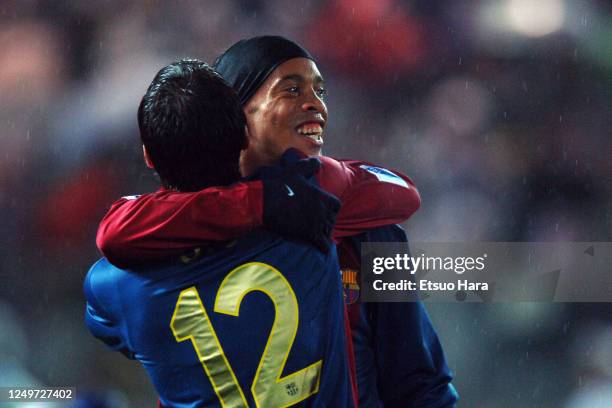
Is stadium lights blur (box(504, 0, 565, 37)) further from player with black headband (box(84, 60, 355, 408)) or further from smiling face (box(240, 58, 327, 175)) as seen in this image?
player with black headband (box(84, 60, 355, 408))

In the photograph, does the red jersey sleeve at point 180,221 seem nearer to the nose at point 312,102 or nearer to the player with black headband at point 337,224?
the player with black headband at point 337,224

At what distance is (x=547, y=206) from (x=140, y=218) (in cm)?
363

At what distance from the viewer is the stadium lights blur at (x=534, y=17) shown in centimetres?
466

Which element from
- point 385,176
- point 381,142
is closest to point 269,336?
point 385,176

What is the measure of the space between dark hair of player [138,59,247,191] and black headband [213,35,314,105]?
0.27 m

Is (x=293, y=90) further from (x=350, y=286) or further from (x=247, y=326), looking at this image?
(x=247, y=326)

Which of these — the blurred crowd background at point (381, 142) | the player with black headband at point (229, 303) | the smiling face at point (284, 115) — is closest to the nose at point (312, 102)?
the smiling face at point (284, 115)

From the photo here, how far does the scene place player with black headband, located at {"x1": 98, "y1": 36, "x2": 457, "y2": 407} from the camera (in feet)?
3.23

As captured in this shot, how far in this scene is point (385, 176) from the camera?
1.21 m

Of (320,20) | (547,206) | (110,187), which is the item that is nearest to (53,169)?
(110,187)

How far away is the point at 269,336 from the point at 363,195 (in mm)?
262

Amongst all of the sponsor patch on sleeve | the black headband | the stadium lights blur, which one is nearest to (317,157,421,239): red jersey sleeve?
the sponsor patch on sleeve

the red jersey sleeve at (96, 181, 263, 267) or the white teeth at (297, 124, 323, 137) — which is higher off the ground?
the white teeth at (297, 124, 323, 137)

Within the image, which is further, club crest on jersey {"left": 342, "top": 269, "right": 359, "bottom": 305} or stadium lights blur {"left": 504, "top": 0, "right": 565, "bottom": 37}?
stadium lights blur {"left": 504, "top": 0, "right": 565, "bottom": 37}
